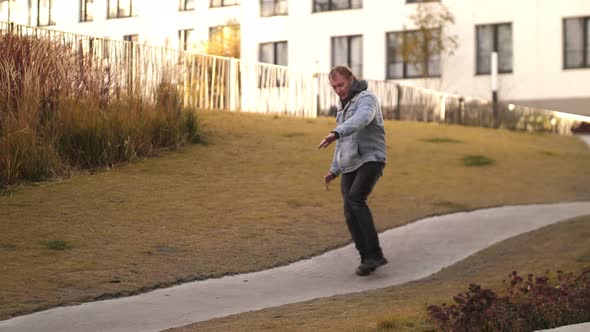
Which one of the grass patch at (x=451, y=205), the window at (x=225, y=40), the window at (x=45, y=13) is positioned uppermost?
the window at (x=45, y=13)

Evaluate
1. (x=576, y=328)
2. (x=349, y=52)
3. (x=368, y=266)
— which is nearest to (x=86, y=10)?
(x=349, y=52)

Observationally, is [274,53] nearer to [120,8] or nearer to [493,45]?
[120,8]

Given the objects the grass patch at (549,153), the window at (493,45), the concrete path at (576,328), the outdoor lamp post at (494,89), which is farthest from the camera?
the window at (493,45)

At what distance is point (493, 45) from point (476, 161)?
23.7 m

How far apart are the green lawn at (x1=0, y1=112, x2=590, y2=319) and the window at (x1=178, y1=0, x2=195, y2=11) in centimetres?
2954

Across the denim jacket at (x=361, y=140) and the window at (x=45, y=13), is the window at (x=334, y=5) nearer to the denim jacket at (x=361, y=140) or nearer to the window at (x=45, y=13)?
the window at (x=45, y=13)

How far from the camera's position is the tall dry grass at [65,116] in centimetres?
1354

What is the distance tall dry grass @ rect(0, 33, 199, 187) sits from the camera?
44.4ft

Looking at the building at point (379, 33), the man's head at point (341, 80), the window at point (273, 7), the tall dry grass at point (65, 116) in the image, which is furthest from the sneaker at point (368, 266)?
the window at point (273, 7)

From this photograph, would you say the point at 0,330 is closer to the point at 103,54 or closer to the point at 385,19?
the point at 103,54

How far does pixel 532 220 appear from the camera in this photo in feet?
46.2

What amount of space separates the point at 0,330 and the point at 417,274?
14.7 feet

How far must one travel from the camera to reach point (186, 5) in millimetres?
50469

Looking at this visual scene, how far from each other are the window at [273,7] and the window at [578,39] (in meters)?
12.4
